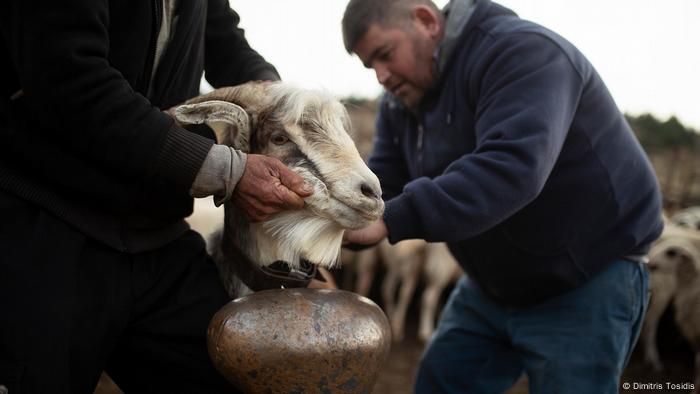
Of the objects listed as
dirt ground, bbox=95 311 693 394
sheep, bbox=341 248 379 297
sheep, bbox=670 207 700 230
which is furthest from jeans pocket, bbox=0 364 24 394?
sheep, bbox=670 207 700 230

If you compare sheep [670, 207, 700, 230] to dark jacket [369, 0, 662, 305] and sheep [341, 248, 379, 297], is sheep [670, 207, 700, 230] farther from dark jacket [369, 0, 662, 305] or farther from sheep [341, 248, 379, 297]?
dark jacket [369, 0, 662, 305]

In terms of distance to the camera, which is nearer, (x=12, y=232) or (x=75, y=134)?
(x=75, y=134)

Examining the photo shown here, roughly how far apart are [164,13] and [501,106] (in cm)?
123

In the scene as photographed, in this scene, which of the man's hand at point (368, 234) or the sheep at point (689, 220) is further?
the sheep at point (689, 220)

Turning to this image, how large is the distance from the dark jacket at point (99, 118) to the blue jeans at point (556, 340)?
5.14 feet

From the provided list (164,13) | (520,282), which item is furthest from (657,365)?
(164,13)

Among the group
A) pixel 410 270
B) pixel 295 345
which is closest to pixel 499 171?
pixel 295 345

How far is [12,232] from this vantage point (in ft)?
5.51

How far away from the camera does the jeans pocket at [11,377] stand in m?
1.56

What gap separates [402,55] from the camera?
2771 millimetres

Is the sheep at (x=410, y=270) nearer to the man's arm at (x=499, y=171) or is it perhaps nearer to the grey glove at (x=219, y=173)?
the man's arm at (x=499, y=171)

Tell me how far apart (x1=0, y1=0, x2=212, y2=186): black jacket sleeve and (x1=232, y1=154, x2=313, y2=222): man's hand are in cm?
14

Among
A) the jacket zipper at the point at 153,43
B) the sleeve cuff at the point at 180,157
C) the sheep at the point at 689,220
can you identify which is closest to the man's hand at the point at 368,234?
the sleeve cuff at the point at 180,157

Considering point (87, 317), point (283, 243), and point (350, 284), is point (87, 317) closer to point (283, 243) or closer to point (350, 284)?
point (283, 243)
